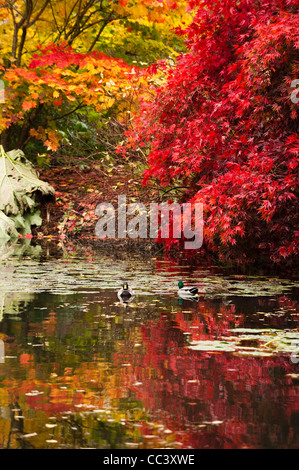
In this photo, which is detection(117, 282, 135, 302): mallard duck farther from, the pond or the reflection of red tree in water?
the reflection of red tree in water

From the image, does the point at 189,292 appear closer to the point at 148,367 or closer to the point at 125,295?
the point at 125,295

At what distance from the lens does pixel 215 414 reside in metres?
3.93

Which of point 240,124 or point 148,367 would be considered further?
point 240,124

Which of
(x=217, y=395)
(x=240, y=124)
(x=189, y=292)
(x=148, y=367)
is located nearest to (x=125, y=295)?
(x=189, y=292)

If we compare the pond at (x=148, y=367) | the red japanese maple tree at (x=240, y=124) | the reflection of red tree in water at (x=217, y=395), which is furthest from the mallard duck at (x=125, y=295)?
the red japanese maple tree at (x=240, y=124)

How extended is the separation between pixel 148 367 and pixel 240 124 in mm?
6381

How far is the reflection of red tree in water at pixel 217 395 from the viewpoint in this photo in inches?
142

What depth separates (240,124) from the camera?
10664 millimetres

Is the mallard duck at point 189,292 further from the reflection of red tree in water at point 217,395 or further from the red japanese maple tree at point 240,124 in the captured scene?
the reflection of red tree in water at point 217,395

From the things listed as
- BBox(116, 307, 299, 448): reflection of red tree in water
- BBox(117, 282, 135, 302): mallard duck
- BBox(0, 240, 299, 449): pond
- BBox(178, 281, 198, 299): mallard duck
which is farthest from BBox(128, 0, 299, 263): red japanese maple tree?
BBox(116, 307, 299, 448): reflection of red tree in water

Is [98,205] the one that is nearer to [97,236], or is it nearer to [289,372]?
[97,236]

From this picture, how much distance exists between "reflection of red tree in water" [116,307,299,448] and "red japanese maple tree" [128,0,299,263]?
4539 millimetres
